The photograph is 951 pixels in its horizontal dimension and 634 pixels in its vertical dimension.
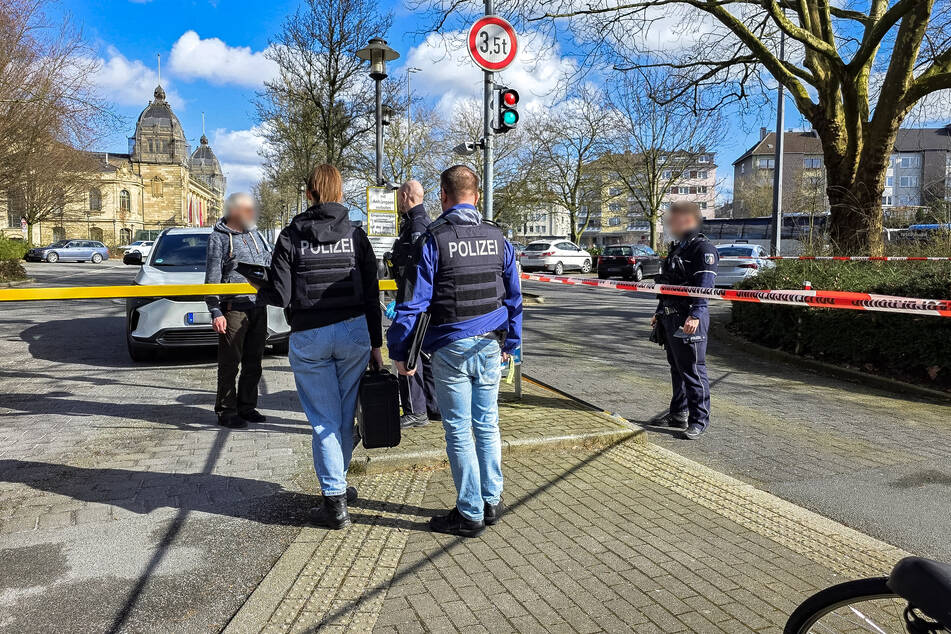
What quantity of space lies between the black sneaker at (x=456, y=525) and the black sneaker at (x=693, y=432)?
2.49 m

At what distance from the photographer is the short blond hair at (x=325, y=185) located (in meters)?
3.61

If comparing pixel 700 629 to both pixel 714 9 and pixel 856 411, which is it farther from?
pixel 714 9

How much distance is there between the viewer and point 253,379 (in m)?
5.64

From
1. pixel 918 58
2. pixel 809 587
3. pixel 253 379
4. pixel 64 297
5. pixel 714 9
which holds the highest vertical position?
pixel 714 9

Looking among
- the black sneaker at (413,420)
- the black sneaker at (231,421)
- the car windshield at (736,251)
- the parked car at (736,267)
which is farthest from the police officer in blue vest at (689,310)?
the car windshield at (736,251)

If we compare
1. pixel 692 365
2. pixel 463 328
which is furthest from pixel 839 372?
pixel 463 328

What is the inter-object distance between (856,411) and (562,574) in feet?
14.7

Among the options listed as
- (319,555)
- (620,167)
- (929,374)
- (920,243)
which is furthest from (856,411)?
(620,167)

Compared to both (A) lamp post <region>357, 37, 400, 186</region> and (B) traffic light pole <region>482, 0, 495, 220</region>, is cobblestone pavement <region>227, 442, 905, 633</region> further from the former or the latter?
(A) lamp post <region>357, 37, 400, 186</region>

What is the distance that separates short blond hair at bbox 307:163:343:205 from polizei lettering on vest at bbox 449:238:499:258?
75 cm

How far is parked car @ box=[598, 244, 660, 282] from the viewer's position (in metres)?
27.7

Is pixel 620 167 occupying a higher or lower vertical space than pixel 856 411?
higher

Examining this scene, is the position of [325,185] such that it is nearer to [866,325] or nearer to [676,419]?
[676,419]

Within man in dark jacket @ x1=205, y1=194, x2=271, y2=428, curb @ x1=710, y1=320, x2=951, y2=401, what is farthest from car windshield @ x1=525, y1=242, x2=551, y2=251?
man in dark jacket @ x1=205, y1=194, x2=271, y2=428
